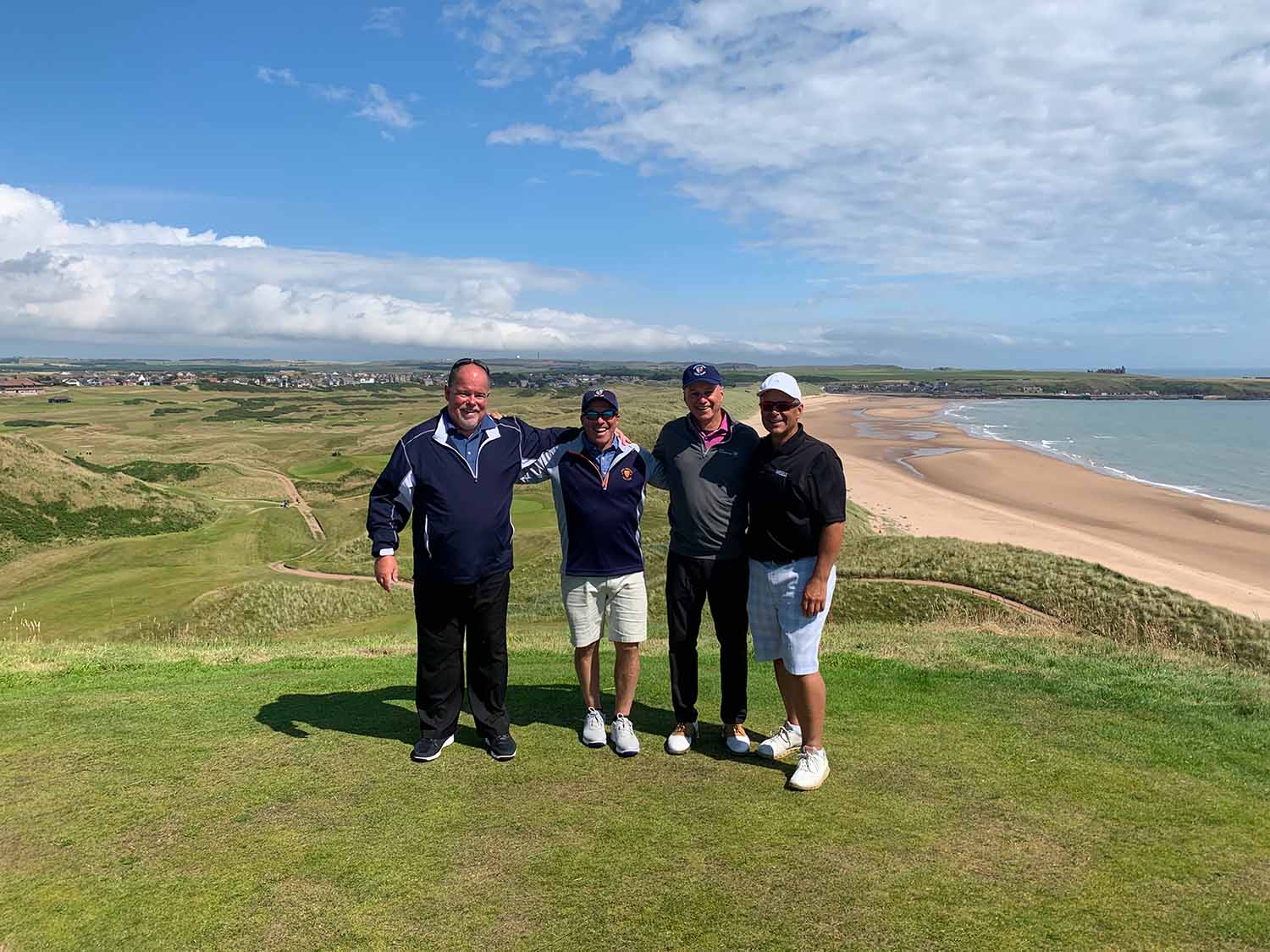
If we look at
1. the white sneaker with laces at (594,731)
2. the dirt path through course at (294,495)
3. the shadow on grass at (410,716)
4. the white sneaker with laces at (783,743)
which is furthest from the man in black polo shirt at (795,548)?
the dirt path through course at (294,495)

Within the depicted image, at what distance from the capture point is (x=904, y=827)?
4.11m

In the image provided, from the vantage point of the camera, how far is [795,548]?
4797 millimetres

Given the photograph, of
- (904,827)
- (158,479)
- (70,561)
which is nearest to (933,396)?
(158,479)

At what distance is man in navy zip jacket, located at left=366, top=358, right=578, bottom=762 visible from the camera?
5.16 meters

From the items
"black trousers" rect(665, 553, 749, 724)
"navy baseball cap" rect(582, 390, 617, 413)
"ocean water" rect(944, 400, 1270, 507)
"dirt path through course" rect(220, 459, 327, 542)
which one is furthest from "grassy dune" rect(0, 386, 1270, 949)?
"ocean water" rect(944, 400, 1270, 507)

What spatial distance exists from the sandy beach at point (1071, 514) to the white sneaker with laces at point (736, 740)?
81.8 ft

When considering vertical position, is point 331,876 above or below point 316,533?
above

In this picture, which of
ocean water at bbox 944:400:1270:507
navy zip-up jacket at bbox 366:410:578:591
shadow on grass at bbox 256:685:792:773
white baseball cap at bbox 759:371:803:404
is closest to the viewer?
white baseball cap at bbox 759:371:803:404

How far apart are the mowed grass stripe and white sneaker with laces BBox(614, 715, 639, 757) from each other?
15cm

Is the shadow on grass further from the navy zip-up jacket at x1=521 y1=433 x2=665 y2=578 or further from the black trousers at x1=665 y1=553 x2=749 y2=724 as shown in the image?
the navy zip-up jacket at x1=521 y1=433 x2=665 y2=578

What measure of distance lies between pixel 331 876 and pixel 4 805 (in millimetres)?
2296

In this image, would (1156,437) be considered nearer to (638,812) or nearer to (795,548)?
(795,548)

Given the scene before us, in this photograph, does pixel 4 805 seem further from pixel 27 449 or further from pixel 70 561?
pixel 27 449

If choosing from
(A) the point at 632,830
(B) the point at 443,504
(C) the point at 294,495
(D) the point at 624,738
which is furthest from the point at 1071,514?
(C) the point at 294,495
